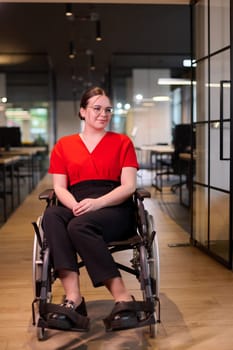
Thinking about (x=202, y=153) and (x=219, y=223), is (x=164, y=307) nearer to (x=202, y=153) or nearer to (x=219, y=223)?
(x=219, y=223)

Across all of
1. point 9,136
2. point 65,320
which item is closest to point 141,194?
point 65,320

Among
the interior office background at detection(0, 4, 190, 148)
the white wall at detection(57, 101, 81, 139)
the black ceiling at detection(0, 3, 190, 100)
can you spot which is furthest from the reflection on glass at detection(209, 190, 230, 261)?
the white wall at detection(57, 101, 81, 139)

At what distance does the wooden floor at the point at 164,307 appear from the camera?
7.27 ft

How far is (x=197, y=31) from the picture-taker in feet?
13.0

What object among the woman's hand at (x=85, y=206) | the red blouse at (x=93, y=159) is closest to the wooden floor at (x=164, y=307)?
the woman's hand at (x=85, y=206)

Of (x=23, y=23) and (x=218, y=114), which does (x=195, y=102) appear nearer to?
(x=218, y=114)

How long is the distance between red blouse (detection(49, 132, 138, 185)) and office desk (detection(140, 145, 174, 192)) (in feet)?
14.9

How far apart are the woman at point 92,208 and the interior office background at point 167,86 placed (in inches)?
41.0

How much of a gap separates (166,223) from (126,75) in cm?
663

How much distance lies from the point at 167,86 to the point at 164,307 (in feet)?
28.9

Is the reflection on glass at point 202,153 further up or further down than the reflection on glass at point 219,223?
further up

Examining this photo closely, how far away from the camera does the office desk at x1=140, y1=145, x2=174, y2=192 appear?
724cm

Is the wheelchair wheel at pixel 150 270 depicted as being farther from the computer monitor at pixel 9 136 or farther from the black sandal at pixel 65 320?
the computer monitor at pixel 9 136

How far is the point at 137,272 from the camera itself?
8.00ft
